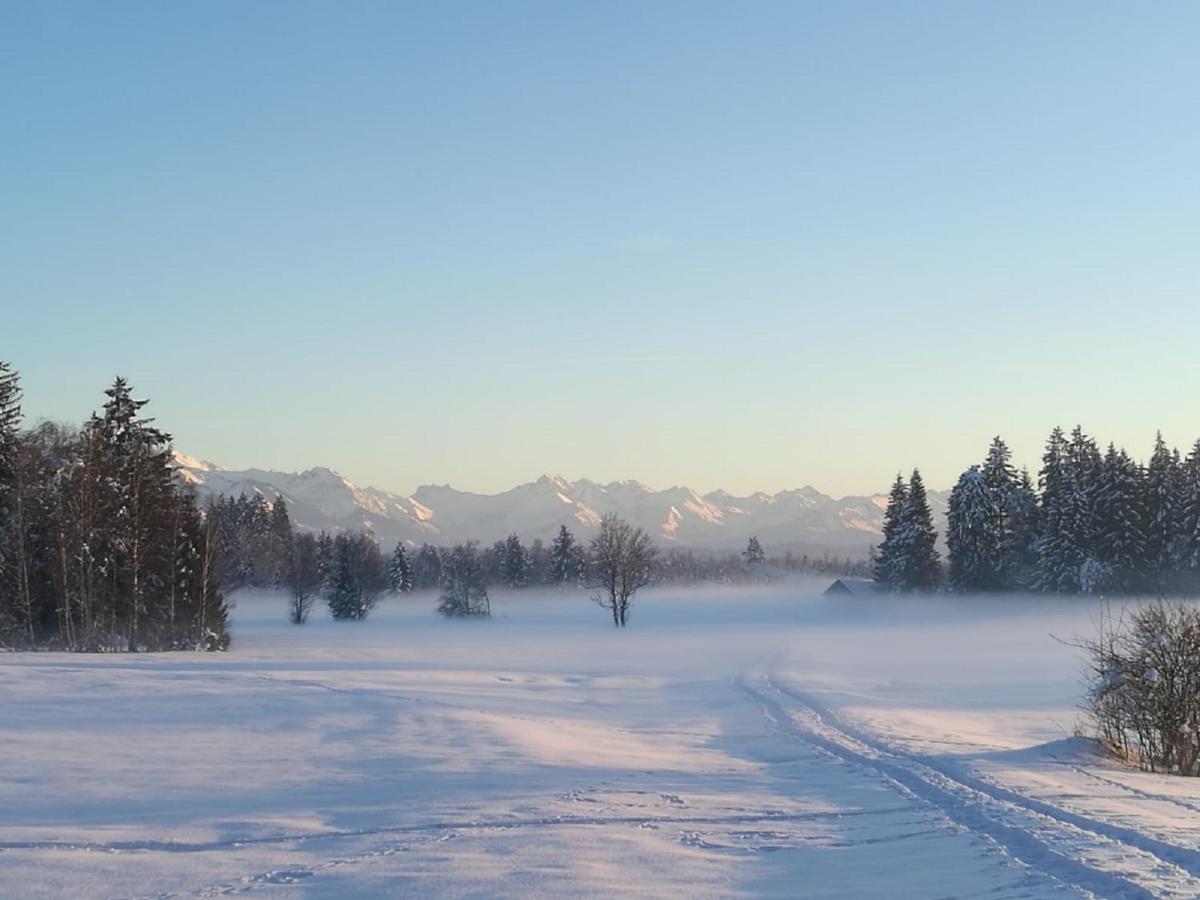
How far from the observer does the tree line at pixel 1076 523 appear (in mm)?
67938

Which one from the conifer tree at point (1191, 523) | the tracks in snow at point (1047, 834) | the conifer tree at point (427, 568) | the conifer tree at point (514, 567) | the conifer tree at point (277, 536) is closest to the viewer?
the tracks in snow at point (1047, 834)

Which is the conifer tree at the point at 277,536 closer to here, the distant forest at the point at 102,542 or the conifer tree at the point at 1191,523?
the distant forest at the point at 102,542

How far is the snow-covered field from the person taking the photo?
9508 mm

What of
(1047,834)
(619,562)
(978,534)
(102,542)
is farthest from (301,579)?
(1047,834)

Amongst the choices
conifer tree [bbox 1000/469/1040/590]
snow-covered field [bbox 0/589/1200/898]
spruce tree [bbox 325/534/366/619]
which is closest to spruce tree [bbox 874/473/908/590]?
conifer tree [bbox 1000/469/1040/590]

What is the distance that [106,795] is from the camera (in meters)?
13.0

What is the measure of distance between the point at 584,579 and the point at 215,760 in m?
124

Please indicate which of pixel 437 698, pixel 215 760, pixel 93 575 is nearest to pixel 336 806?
pixel 215 760

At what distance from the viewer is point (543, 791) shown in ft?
45.6

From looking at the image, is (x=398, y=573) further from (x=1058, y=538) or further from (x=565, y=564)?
(x=1058, y=538)

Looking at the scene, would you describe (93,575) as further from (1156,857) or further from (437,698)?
(1156,857)

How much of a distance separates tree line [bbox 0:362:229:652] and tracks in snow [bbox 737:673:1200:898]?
34352mm

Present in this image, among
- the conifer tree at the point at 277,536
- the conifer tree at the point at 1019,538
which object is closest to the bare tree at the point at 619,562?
the conifer tree at the point at 1019,538

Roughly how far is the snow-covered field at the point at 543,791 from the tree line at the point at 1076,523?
41123mm
